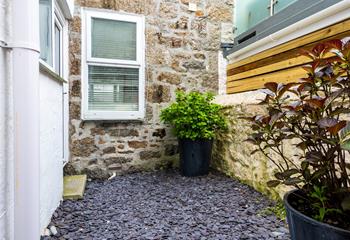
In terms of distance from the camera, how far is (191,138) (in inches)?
103

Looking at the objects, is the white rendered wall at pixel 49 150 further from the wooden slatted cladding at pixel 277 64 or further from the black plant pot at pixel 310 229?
the wooden slatted cladding at pixel 277 64

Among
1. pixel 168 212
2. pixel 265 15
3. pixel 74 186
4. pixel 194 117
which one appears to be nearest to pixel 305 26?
pixel 265 15

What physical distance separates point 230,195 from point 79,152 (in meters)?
1.66

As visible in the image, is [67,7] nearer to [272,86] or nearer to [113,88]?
[113,88]

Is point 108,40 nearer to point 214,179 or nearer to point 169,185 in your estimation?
point 169,185

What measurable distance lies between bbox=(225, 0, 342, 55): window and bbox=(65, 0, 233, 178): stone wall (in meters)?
0.21

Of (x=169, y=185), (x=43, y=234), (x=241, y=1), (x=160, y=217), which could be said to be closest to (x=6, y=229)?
(x=43, y=234)

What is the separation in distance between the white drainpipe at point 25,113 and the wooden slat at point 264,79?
1.75 m

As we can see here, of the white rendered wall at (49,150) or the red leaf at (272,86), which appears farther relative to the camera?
the white rendered wall at (49,150)

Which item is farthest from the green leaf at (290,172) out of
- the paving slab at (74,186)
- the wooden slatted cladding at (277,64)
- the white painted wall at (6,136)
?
the paving slab at (74,186)

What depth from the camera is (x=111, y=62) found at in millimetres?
2725

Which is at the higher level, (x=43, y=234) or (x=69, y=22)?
(x=69, y=22)

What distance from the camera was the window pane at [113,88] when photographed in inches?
106

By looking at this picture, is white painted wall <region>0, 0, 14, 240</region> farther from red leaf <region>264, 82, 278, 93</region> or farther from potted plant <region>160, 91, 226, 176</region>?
potted plant <region>160, 91, 226, 176</region>
